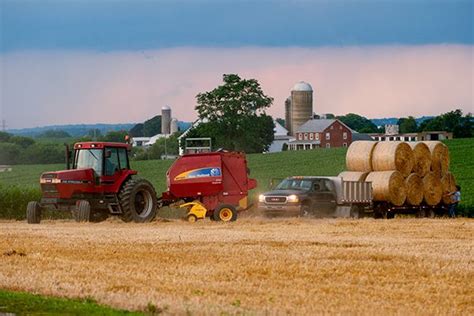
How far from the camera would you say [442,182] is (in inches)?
1766

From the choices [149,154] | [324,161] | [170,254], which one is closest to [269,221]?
[170,254]

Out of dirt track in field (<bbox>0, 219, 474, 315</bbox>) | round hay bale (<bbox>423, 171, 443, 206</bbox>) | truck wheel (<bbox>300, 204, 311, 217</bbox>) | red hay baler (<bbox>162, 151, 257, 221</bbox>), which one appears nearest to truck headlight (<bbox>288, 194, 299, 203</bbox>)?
truck wheel (<bbox>300, 204, 311, 217</bbox>)

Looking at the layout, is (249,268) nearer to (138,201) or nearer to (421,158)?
(138,201)

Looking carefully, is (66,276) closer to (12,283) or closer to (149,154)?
(12,283)

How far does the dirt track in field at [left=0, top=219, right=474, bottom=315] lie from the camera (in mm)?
16375

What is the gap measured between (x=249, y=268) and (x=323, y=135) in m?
147

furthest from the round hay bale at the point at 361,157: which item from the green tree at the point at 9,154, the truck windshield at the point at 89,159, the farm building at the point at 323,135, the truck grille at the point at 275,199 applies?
the farm building at the point at 323,135

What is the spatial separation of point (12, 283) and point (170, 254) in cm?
578

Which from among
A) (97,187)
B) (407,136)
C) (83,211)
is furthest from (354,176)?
(407,136)

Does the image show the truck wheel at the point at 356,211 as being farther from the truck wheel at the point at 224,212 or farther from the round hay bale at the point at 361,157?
the truck wheel at the point at 224,212

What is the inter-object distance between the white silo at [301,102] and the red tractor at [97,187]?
491ft

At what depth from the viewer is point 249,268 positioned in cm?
2070

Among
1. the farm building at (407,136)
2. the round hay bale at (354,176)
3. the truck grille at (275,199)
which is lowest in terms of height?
the truck grille at (275,199)

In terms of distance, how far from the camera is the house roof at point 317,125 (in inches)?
6624
